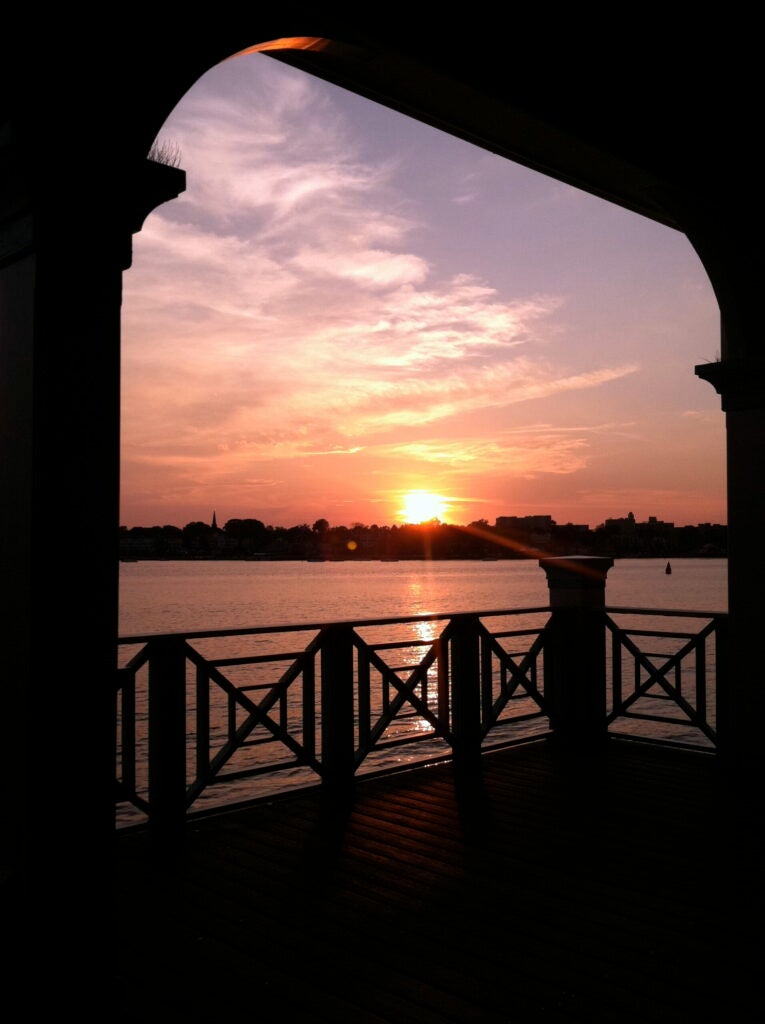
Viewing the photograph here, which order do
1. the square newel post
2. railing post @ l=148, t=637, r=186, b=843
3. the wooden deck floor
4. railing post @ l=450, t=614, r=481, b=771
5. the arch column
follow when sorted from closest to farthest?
the arch column < the wooden deck floor < railing post @ l=148, t=637, r=186, b=843 < railing post @ l=450, t=614, r=481, b=771 < the square newel post

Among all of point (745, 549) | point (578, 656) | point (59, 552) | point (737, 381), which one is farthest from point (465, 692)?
point (59, 552)

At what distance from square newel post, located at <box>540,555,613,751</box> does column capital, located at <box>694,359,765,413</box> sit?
5.84 feet

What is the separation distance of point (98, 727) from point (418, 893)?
1739 mm

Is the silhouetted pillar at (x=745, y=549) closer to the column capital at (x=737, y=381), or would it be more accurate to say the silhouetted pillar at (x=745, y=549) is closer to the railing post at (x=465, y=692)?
the column capital at (x=737, y=381)

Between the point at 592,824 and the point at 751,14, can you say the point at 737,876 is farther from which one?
the point at 751,14

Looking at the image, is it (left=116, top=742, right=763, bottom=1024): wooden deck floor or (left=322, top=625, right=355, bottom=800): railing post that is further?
(left=322, top=625, right=355, bottom=800): railing post

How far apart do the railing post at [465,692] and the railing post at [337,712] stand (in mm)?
929

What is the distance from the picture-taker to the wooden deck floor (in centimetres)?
273

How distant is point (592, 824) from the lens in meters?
4.54

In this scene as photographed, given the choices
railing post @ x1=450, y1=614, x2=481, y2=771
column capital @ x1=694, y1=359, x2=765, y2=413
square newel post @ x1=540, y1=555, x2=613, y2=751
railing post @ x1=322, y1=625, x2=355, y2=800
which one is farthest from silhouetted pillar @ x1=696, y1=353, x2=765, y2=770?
railing post @ x1=322, y1=625, x2=355, y2=800

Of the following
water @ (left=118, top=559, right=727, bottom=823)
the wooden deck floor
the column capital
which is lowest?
water @ (left=118, top=559, right=727, bottom=823)

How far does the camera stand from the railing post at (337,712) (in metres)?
5.21

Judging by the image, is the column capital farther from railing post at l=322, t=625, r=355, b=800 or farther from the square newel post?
railing post at l=322, t=625, r=355, b=800

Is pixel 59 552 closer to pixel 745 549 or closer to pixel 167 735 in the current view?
pixel 167 735
